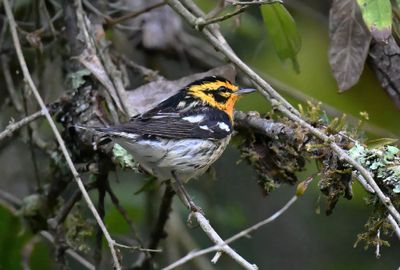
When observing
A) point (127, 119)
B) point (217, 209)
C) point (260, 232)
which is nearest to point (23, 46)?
point (127, 119)

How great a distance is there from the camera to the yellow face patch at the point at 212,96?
4.44 m

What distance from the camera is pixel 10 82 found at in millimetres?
4789

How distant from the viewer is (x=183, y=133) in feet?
13.7

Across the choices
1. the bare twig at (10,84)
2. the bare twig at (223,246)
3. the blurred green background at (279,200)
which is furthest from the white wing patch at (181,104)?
the bare twig at (223,246)

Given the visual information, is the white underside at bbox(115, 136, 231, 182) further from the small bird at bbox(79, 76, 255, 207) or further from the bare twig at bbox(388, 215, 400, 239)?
the bare twig at bbox(388, 215, 400, 239)

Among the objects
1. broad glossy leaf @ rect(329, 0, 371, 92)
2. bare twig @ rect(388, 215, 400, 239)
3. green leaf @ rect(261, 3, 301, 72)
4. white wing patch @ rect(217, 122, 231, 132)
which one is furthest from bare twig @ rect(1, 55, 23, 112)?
bare twig @ rect(388, 215, 400, 239)

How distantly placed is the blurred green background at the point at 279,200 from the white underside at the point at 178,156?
0.95 m

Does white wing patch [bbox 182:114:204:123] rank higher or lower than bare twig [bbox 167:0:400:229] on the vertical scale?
lower

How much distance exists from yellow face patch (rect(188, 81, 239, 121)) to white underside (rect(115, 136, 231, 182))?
25 centimetres

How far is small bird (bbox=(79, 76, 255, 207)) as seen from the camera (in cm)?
393

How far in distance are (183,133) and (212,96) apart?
468mm

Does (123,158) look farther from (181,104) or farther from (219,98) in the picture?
(219,98)

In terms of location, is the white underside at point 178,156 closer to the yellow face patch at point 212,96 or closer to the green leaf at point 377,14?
the yellow face patch at point 212,96

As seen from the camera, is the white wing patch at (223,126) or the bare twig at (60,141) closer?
the bare twig at (60,141)
